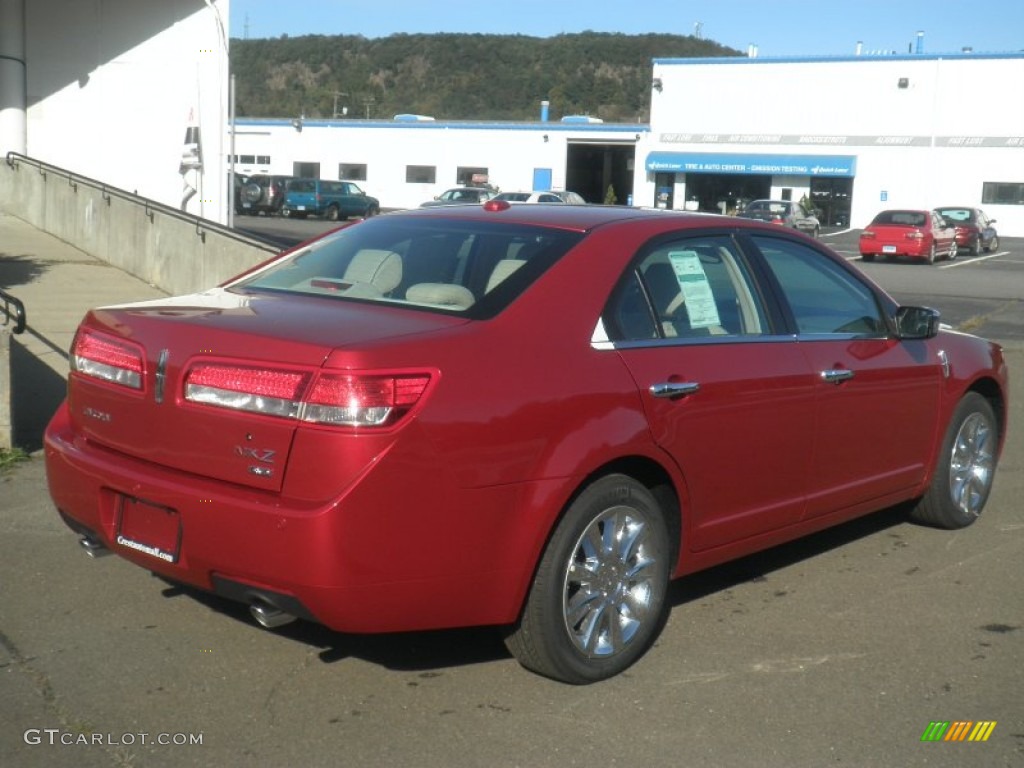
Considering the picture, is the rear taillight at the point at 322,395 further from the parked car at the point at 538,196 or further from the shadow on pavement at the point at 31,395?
the parked car at the point at 538,196

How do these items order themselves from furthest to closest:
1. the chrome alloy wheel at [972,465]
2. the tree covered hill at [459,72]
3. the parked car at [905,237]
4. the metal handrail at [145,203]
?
the tree covered hill at [459,72] < the parked car at [905,237] < the metal handrail at [145,203] < the chrome alloy wheel at [972,465]

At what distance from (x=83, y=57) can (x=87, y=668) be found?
2044cm

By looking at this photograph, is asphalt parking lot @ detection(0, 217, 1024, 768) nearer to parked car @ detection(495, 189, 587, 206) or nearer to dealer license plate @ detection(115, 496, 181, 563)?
dealer license plate @ detection(115, 496, 181, 563)

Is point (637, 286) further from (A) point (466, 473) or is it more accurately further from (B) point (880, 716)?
(B) point (880, 716)

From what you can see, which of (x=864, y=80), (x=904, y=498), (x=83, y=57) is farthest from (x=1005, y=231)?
(x=904, y=498)

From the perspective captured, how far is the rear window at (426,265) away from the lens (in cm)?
461

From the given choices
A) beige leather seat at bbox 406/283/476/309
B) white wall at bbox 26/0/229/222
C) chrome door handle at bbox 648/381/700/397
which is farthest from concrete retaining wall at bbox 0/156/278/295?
chrome door handle at bbox 648/381/700/397

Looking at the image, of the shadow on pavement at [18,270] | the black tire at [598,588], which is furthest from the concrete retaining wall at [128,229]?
the black tire at [598,588]

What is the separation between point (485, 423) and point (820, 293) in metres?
2.40

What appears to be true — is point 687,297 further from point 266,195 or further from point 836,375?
point 266,195

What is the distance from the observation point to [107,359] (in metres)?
4.50

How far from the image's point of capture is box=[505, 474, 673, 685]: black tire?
4.37m

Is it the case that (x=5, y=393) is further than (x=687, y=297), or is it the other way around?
(x=5, y=393)

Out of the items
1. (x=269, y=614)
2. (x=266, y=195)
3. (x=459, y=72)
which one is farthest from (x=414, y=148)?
(x=459, y=72)
